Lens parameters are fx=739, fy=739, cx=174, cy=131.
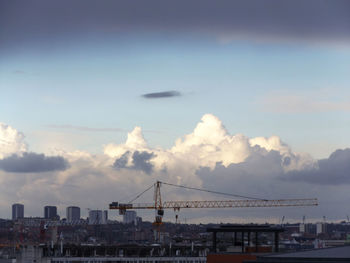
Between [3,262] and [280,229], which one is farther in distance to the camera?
[3,262]

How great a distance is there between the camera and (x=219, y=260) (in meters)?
122

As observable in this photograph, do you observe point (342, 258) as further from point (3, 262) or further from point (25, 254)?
point (25, 254)

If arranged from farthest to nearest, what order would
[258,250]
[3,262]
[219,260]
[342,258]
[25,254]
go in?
[25,254] < [3,262] < [258,250] < [219,260] < [342,258]

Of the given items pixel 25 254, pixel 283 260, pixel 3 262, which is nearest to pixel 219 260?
pixel 283 260

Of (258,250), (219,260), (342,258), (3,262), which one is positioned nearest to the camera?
(342,258)

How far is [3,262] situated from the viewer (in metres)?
181

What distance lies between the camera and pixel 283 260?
90688 millimetres

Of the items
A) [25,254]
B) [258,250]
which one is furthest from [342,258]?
[25,254]

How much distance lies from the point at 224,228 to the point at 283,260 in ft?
161

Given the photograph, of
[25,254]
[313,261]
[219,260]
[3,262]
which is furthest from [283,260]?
[25,254]

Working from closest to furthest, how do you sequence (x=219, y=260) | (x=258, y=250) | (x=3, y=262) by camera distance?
1. (x=219, y=260)
2. (x=258, y=250)
3. (x=3, y=262)

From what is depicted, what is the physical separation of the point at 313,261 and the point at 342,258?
136 inches

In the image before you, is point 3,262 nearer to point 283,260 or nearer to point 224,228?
point 224,228

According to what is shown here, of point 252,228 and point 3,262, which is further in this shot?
point 3,262
